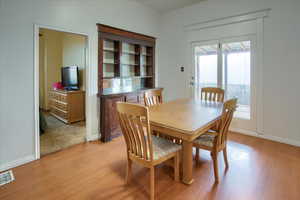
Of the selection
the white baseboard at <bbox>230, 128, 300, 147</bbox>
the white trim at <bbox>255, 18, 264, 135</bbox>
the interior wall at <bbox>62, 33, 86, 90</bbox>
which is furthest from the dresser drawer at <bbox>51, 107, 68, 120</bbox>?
the white trim at <bbox>255, 18, 264, 135</bbox>

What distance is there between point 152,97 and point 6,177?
212cm

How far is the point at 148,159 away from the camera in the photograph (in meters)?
1.71

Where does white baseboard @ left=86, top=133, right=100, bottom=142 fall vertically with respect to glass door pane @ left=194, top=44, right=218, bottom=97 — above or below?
below

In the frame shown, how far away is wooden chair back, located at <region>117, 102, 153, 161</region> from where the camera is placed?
1.56 meters

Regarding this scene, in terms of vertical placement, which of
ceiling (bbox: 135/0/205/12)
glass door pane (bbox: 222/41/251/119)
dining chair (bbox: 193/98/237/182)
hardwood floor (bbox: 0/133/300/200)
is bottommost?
hardwood floor (bbox: 0/133/300/200)

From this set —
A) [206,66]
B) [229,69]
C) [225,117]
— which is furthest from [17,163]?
[229,69]

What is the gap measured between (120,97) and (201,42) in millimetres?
2268

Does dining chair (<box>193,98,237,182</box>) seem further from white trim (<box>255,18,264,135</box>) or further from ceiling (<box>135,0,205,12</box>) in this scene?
ceiling (<box>135,0,205,12</box>)

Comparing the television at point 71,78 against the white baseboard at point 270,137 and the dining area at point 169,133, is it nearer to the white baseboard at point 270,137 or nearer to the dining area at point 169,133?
the dining area at point 169,133

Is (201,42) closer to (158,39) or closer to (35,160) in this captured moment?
(158,39)

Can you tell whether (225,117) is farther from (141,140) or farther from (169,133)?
(141,140)

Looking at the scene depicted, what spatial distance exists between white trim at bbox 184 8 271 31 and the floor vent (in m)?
4.22

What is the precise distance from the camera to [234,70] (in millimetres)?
3699

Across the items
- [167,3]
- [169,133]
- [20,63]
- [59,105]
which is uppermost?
[167,3]
